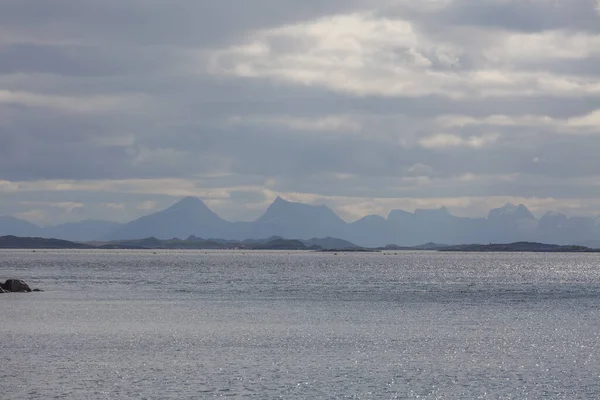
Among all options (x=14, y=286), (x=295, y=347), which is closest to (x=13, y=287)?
(x=14, y=286)


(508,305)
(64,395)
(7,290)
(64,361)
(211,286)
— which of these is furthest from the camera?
(211,286)

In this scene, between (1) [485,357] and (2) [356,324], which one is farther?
(2) [356,324]

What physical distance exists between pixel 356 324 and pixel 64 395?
46193 millimetres

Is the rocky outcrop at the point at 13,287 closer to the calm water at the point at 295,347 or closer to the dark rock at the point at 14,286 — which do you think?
the dark rock at the point at 14,286

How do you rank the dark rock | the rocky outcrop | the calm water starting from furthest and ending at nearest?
the dark rock < the rocky outcrop < the calm water

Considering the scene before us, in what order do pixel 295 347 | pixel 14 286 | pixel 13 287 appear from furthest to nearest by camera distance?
pixel 14 286 → pixel 13 287 → pixel 295 347

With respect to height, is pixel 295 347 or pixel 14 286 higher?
pixel 14 286

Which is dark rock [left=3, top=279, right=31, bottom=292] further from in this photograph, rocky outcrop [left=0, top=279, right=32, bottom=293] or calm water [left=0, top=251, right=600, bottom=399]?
calm water [left=0, top=251, right=600, bottom=399]

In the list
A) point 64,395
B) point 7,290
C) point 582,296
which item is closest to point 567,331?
point 64,395

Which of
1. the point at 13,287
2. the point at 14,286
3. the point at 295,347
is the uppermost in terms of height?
the point at 14,286

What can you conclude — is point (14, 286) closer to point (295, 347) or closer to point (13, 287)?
point (13, 287)

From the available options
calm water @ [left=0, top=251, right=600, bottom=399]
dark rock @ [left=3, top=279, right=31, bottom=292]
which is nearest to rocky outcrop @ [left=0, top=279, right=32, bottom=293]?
dark rock @ [left=3, top=279, right=31, bottom=292]

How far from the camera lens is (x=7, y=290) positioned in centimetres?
13612

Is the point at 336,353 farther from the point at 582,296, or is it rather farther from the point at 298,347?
the point at 582,296
